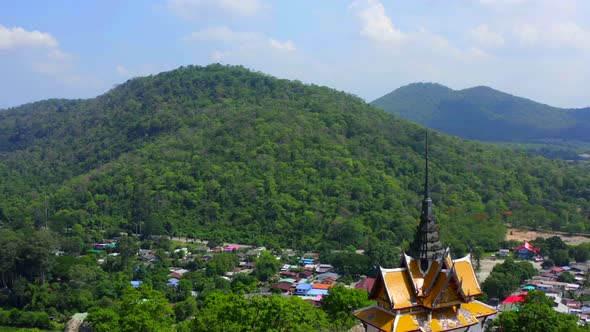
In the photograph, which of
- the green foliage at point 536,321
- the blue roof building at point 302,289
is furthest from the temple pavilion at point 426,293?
the blue roof building at point 302,289

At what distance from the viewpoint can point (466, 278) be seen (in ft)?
52.2

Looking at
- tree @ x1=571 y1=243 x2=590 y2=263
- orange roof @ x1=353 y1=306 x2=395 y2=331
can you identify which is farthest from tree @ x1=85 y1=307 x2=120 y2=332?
tree @ x1=571 y1=243 x2=590 y2=263

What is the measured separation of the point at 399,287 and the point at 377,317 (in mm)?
1072

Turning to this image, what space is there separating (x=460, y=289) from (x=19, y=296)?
36052 millimetres

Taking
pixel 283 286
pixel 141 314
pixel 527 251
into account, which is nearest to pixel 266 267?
pixel 283 286

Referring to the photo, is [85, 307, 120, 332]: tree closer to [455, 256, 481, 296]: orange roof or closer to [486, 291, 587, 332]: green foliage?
[455, 256, 481, 296]: orange roof

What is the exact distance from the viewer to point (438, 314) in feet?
49.9

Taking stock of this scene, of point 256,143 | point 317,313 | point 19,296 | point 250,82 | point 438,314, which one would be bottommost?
point 19,296

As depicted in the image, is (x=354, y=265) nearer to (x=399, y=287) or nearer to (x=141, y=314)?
(x=141, y=314)

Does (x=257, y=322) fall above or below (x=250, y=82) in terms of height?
below

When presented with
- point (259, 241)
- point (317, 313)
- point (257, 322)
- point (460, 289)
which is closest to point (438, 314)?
point (460, 289)

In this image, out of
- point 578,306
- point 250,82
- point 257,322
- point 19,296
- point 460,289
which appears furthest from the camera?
point 250,82

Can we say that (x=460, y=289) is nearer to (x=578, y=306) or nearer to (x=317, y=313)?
(x=317, y=313)

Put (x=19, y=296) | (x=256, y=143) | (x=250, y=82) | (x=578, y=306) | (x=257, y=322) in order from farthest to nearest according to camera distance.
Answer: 1. (x=250, y=82)
2. (x=256, y=143)
3. (x=19, y=296)
4. (x=578, y=306)
5. (x=257, y=322)
